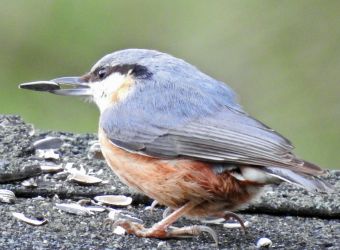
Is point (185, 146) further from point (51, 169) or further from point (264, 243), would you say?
point (51, 169)

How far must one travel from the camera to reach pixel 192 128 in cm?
593

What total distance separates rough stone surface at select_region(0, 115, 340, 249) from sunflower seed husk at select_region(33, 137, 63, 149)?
0.04 m

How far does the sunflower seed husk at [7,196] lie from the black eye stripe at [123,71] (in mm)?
880

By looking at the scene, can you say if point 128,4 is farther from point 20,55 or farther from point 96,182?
point 96,182

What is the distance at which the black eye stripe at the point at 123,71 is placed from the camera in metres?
6.26

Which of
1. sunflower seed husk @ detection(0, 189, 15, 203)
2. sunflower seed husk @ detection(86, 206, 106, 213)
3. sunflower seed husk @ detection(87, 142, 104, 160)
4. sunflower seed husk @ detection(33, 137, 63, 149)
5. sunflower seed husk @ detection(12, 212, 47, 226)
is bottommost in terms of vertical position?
sunflower seed husk @ detection(86, 206, 106, 213)

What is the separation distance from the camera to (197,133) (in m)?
5.88

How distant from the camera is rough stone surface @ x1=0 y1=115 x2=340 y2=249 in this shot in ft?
18.2

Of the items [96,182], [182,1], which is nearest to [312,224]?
[96,182]

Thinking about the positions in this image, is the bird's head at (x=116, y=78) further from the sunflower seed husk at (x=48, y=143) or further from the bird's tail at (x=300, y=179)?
the bird's tail at (x=300, y=179)

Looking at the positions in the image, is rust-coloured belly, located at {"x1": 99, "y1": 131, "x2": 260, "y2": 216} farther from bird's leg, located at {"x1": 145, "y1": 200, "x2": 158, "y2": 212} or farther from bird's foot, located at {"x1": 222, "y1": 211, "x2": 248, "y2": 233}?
bird's leg, located at {"x1": 145, "y1": 200, "x2": 158, "y2": 212}

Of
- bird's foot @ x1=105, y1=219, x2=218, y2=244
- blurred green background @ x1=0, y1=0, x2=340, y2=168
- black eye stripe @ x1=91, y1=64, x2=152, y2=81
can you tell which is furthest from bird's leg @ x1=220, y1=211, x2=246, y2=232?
blurred green background @ x1=0, y1=0, x2=340, y2=168

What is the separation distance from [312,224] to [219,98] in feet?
2.59

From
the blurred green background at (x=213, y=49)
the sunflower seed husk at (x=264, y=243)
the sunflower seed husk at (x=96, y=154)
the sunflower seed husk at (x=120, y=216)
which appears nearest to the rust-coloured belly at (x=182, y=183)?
the sunflower seed husk at (x=120, y=216)
